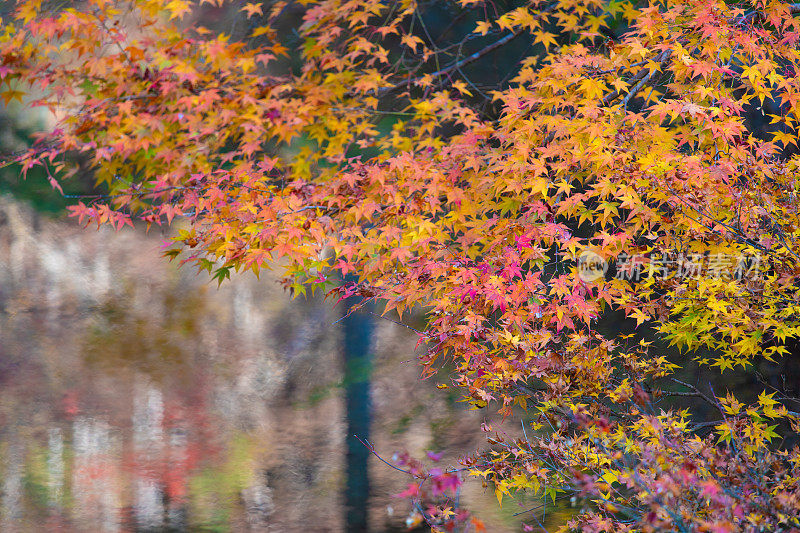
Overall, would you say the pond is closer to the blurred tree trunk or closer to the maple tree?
the blurred tree trunk

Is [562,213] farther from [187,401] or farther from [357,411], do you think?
[187,401]

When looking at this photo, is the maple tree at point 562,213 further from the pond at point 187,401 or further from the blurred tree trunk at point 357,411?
the pond at point 187,401

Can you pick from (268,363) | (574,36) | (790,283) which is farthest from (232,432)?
(790,283)

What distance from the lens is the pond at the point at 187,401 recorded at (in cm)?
727

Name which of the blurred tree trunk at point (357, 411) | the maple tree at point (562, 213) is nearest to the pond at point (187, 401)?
the blurred tree trunk at point (357, 411)

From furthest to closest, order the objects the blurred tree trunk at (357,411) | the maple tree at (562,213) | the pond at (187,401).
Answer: the pond at (187,401), the blurred tree trunk at (357,411), the maple tree at (562,213)

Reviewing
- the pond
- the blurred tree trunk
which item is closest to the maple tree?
the blurred tree trunk

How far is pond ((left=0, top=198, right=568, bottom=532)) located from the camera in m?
7.27

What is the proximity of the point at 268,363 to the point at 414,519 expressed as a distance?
19.4 feet

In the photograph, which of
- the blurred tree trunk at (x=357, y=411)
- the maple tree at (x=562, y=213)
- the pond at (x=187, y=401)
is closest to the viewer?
the maple tree at (x=562, y=213)

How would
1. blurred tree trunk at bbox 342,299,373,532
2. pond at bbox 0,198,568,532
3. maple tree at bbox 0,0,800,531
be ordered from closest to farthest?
1. maple tree at bbox 0,0,800,531
2. blurred tree trunk at bbox 342,299,373,532
3. pond at bbox 0,198,568,532

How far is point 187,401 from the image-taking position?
320 inches

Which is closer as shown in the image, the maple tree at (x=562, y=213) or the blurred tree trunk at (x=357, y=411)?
the maple tree at (x=562, y=213)

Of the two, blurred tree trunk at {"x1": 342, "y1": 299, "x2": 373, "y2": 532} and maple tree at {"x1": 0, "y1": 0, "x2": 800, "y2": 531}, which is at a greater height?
maple tree at {"x1": 0, "y1": 0, "x2": 800, "y2": 531}
